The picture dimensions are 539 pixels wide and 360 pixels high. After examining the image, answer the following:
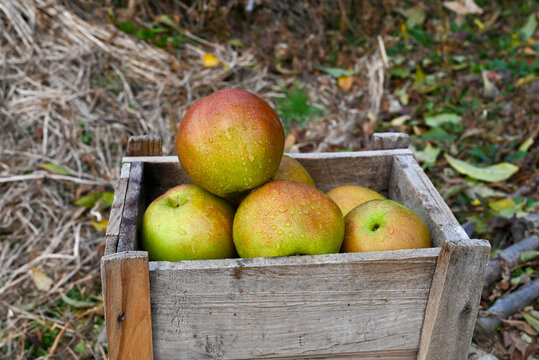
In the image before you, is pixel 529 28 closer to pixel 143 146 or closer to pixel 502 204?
pixel 502 204

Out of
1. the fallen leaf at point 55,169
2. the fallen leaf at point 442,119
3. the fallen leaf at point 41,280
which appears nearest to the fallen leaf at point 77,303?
the fallen leaf at point 41,280

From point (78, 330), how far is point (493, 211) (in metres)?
2.18

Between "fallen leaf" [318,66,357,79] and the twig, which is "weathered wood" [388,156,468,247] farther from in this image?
"fallen leaf" [318,66,357,79]

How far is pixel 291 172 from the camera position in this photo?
180 centimetres

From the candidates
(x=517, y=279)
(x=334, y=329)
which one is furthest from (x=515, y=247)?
(x=334, y=329)

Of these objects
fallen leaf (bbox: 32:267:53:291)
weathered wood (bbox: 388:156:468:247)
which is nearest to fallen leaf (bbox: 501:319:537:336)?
weathered wood (bbox: 388:156:468:247)

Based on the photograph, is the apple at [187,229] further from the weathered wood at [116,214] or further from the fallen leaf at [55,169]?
the fallen leaf at [55,169]

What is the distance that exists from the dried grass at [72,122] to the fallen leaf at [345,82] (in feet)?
0.17

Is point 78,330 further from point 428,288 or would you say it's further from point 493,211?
point 493,211

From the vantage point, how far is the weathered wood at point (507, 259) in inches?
101

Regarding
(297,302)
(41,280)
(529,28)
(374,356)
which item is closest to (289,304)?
(297,302)

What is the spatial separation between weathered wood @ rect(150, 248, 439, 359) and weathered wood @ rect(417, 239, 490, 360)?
0.03 metres

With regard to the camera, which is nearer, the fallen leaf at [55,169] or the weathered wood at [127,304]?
the weathered wood at [127,304]

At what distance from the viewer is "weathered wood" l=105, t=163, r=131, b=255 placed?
1.46m
